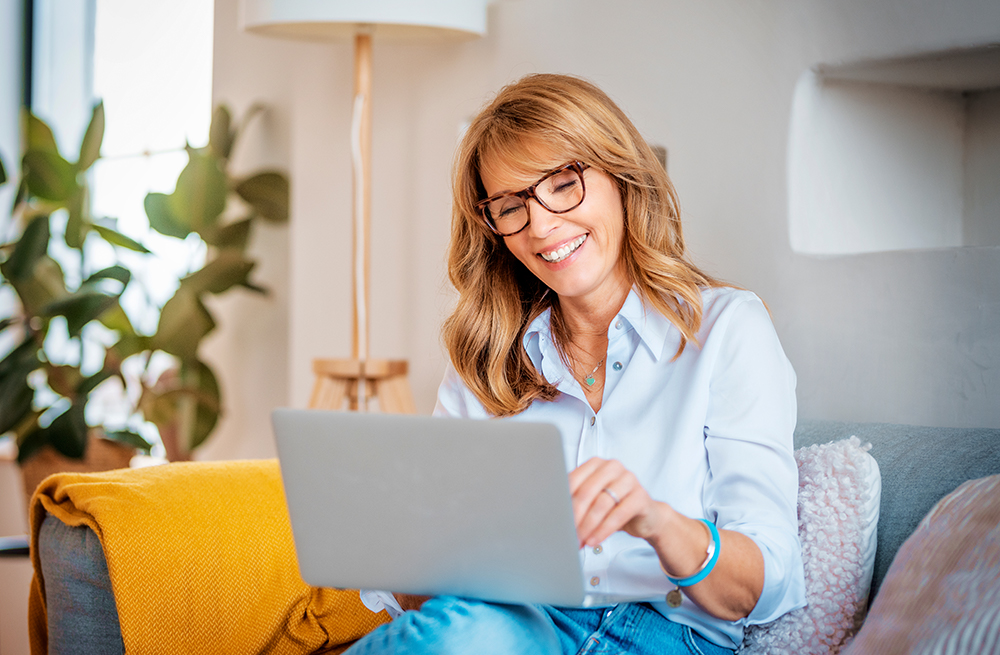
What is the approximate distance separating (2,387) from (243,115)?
1206 millimetres

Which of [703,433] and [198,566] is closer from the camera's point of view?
[703,433]

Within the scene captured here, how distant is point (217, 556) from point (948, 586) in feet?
3.29

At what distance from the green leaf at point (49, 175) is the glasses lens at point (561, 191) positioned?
238 cm

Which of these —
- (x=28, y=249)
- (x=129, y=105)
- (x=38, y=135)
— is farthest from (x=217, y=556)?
(x=129, y=105)

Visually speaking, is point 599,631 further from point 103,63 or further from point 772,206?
point 103,63

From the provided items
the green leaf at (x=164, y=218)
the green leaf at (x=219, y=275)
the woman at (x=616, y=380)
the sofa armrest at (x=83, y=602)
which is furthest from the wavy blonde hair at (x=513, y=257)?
the green leaf at (x=164, y=218)

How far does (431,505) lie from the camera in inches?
34.9

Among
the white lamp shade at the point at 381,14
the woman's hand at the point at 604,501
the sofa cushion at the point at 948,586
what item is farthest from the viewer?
the white lamp shade at the point at 381,14

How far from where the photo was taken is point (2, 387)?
308 centimetres

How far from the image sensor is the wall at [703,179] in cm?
142

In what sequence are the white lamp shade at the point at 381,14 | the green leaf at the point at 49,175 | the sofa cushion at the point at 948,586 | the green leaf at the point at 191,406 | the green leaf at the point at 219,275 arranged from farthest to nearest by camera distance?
the green leaf at the point at 49,175, the green leaf at the point at 191,406, the green leaf at the point at 219,275, the white lamp shade at the point at 381,14, the sofa cushion at the point at 948,586

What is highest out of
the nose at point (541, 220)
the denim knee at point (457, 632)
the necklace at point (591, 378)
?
the nose at point (541, 220)

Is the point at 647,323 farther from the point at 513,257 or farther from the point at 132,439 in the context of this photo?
the point at 132,439

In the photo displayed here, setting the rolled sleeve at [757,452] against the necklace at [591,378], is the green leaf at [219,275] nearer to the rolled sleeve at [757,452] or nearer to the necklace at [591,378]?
the necklace at [591,378]
